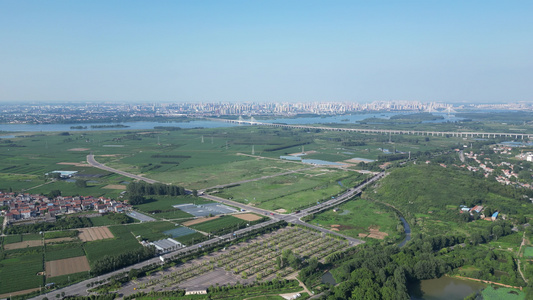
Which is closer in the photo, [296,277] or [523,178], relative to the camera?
[296,277]

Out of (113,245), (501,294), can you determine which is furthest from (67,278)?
(501,294)

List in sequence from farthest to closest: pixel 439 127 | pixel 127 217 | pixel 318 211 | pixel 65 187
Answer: pixel 439 127
pixel 65 187
pixel 318 211
pixel 127 217

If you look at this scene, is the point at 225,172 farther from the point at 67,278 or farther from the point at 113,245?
the point at 67,278

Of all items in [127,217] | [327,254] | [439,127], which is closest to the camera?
[327,254]

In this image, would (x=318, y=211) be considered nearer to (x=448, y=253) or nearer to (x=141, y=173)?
(x=448, y=253)

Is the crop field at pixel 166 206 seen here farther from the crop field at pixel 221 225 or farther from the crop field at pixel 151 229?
the crop field at pixel 221 225

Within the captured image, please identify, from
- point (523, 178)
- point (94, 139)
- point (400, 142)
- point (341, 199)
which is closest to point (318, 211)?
point (341, 199)

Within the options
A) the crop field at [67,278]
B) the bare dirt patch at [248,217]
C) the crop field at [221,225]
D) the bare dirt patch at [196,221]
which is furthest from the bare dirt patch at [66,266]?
the bare dirt patch at [248,217]
